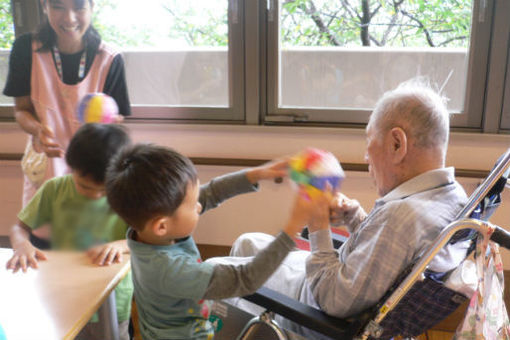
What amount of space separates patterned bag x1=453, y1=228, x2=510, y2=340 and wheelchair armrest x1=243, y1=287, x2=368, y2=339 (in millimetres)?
266

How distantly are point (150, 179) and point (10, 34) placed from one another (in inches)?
79.2

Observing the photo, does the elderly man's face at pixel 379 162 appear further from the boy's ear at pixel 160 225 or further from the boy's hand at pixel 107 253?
the boy's hand at pixel 107 253

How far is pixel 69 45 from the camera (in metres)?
1.89

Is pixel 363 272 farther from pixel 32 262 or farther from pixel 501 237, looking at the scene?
pixel 32 262

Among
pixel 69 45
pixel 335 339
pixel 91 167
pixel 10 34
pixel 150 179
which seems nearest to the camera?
pixel 150 179

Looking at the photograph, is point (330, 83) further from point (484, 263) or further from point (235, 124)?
point (484, 263)

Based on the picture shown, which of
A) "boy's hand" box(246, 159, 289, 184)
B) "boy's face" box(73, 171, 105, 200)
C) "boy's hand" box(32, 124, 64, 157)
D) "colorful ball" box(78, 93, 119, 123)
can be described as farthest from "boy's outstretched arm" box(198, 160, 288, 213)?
"boy's hand" box(32, 124, 64, 157)

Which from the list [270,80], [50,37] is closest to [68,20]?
[50,37]

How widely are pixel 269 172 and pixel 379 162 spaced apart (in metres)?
0.33

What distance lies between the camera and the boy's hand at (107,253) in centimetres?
125

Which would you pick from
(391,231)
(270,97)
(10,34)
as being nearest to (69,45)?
(10,34)

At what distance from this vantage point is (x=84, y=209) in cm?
161

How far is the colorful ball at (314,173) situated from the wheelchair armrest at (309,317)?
29 cm

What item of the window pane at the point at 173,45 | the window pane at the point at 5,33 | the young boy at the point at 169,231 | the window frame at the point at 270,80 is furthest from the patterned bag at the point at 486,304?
the window pane at the point at 5,33
